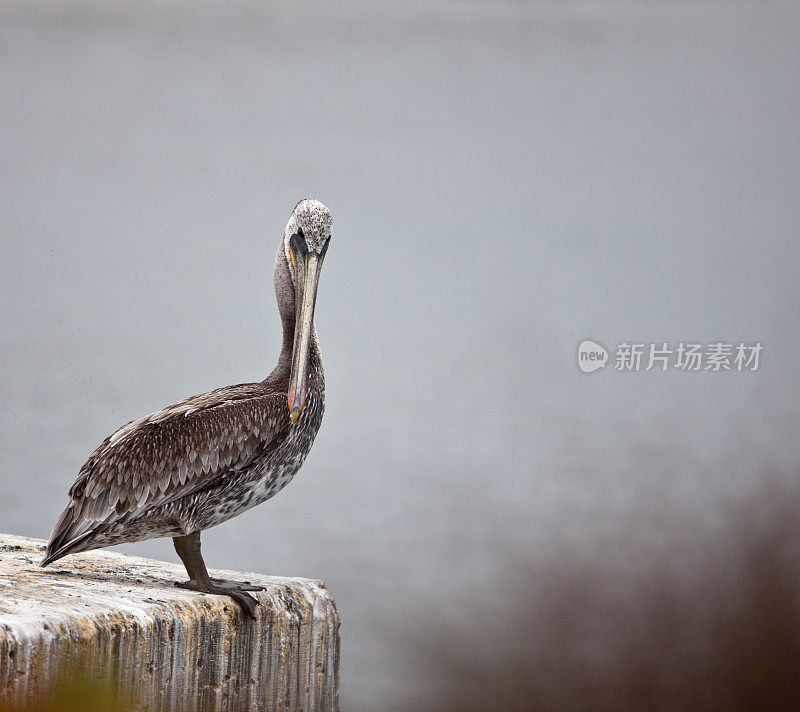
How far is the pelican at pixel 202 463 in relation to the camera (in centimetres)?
223

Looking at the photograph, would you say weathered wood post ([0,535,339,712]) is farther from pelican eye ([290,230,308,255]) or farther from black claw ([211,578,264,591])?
pelican eye ([290,230,308,255])

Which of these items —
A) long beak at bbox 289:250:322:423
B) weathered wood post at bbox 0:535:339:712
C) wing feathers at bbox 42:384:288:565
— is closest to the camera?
weathered wood post at bbox 0:535:339:712

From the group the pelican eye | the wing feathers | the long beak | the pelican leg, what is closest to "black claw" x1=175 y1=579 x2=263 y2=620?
the pelican leg

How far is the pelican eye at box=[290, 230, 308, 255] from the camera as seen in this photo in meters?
2.42

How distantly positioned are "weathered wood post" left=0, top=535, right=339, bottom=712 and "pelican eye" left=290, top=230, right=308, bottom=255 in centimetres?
85

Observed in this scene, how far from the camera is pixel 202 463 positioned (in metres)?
2.27

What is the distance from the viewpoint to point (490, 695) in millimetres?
5223

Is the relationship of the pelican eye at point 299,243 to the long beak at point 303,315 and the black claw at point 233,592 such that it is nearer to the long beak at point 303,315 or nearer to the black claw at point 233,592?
the long beak at point 303,315

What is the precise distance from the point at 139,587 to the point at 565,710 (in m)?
3.58

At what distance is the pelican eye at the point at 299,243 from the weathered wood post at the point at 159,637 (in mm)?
853

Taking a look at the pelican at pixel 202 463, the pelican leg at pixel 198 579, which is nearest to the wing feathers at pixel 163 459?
the pelican at pixel 202 463

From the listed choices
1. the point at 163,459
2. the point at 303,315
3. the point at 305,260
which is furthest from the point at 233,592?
the point at 305,260

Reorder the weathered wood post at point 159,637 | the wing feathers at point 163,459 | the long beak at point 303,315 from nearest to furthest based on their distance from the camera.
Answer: the weathered wood post at point 159,637 < the wing feathers at point 163,459 < the long beak at point 303,315

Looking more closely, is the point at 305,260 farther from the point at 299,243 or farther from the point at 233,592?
the point at 233,592
